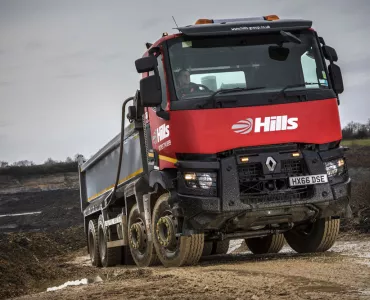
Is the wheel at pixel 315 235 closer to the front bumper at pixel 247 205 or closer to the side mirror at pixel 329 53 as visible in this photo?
the front bumper at pixel 247 205

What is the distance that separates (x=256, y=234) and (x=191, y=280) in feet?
7.85

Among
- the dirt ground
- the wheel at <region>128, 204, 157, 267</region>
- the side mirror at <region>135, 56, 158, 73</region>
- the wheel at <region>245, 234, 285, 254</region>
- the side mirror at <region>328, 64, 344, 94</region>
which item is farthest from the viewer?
the wheel at <region>245, 234, 285, 254</region>

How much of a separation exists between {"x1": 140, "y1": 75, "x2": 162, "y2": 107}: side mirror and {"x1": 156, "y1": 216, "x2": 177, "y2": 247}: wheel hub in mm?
1571

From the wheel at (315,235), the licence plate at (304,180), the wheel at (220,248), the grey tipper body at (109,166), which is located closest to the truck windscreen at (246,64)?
the licence plate at (304,180)

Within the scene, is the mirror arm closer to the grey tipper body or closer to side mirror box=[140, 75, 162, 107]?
side mirror box=[140, 75, 162, 107]

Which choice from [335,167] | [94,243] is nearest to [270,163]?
[335,167]

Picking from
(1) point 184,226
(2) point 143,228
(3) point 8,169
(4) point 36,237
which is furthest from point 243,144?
(3) point 8,169

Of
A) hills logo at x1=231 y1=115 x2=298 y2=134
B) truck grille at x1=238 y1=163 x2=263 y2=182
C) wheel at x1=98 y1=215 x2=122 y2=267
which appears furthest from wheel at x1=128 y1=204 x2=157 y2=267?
hills logo at x1=231 y1=115 x2=298 y2=134

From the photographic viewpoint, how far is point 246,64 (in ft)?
31.8

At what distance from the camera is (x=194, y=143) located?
9195 millimetres

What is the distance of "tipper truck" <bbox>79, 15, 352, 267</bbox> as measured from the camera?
919 cm

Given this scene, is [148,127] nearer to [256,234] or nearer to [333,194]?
[256,234]

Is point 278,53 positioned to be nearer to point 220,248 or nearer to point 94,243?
point 220,248

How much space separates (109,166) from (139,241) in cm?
266
